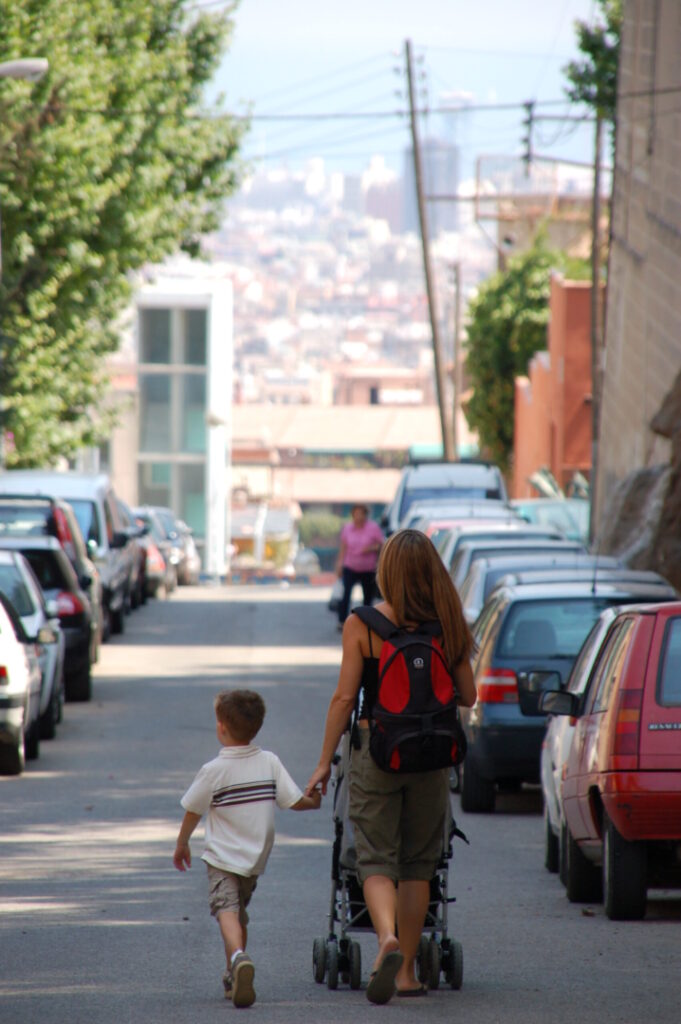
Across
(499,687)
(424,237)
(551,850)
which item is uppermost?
(424,237)

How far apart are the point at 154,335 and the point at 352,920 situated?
5865 cm

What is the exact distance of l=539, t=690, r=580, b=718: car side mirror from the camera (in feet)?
30.4

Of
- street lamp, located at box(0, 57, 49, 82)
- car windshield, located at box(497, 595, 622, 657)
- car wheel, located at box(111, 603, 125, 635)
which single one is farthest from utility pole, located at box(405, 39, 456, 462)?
car windshield, located at box(497, 595, 622, 657)

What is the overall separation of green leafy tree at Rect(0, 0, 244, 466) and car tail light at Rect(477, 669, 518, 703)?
13.9 m

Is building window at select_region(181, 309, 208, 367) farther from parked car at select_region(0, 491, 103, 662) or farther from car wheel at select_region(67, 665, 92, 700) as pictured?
car wheel at select_region(67, 665, 92, 700)

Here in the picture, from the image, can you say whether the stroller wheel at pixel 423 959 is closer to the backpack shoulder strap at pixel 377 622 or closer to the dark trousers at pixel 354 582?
the backpack shoulder strap at pixel 377 622

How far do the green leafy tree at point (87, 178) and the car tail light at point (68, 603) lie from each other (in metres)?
8.35

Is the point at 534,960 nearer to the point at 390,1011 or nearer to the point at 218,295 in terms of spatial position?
the point at 390,1011

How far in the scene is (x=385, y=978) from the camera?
648 cm

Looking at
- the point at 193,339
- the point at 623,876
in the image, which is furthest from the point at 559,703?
the point at 193,339

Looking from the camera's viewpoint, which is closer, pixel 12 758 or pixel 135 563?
pixel 12 758

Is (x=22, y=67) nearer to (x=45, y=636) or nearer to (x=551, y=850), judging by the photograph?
(x=45, y=636)

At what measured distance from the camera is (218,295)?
6475 cm

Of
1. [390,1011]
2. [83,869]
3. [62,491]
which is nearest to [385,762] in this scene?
[390,1011]
